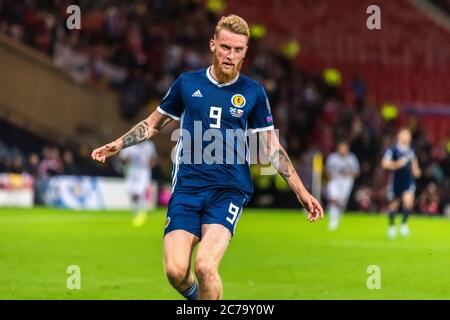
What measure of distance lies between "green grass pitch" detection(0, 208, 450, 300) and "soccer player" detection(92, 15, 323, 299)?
302 cm

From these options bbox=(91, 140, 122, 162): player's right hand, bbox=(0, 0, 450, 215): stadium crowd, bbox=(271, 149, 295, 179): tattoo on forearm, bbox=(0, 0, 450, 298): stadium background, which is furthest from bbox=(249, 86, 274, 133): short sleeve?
bbox=(0, 0, 450, 215): stadium crowd

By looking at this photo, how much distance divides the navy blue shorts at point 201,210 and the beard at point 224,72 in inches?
35.2

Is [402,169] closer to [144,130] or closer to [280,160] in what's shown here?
[280,160]

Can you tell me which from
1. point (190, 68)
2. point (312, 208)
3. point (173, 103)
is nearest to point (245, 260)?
point (173, 103)

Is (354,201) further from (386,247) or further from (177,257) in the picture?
(177,257)

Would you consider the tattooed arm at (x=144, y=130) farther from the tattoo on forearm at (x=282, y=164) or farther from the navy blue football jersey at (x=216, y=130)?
the tattoo on forearm at (x=282, y=164)

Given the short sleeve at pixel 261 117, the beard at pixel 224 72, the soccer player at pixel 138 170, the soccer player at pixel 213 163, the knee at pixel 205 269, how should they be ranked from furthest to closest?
the soccer player at pixel 138 170 < the short sleeve at pixel 261 117 < the beard at pixel 224 72 < the soccer player at pixel 213 163 < the knee at pixel 205 269

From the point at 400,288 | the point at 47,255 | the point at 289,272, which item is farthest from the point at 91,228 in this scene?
the point at 400,288

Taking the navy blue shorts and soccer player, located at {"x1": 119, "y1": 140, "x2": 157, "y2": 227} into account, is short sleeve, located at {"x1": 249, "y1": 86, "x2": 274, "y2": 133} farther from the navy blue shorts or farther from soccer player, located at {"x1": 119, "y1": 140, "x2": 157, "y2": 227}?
soccer player, located at {"x1": 119, "y1": 140, "x2": 157, "y2": 227}

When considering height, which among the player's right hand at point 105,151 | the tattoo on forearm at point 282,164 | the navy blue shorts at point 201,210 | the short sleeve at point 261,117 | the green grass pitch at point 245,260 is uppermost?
the short sleeve at point 261,117

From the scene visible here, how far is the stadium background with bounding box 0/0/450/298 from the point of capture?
99.2 feet

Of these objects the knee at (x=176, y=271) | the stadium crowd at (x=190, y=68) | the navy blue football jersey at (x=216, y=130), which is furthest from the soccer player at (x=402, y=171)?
the knee at (x=176, y=271)

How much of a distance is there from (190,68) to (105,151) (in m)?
25.8

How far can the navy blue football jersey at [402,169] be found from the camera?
22688mm
